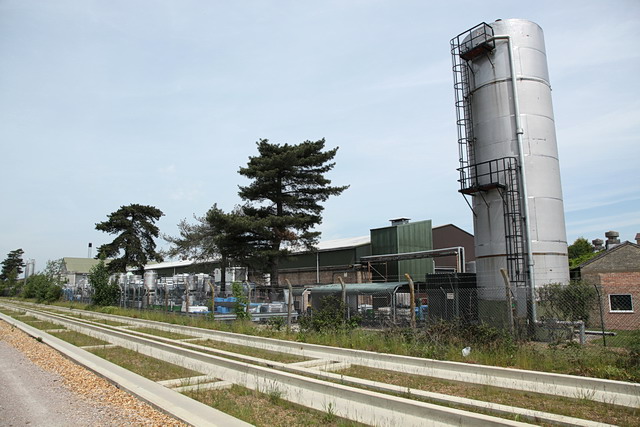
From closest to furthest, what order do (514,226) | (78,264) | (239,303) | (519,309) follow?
(519,309)
(514,226)
(239,303)
(78,264)

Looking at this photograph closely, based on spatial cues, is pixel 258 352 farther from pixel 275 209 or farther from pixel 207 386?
pixel 275 209

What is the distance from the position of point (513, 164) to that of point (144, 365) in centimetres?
1501

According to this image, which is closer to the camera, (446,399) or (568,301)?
(446,399)

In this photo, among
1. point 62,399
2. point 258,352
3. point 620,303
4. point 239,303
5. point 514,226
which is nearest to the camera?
point 62,399

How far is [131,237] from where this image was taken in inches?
2466

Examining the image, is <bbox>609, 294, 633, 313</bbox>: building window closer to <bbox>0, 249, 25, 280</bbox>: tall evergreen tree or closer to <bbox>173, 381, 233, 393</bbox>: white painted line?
<bbox>173, 381, 233, 393</bbox>: white painted line

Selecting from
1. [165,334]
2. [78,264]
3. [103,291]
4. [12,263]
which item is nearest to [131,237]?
[103,291]

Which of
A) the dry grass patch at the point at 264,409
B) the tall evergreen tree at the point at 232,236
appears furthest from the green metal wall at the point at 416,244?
the dry grass patch at the point at 264,409

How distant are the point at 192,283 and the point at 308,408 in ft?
88.1

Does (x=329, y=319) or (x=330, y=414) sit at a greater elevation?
(x=329, y=319)

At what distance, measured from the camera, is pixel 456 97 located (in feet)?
71.2

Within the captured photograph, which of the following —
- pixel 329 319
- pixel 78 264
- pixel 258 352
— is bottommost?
pixel 258 352

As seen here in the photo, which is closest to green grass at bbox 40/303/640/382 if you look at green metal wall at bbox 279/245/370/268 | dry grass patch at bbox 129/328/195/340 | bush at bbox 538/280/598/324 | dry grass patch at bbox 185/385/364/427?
bush at bbox 538/280/598/324

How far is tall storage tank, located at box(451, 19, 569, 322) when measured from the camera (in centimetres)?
1836
